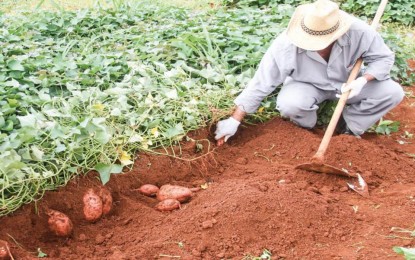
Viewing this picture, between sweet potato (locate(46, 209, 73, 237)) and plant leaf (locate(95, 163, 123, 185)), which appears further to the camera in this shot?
plant leaf (locate(95, 163, 123, 185))

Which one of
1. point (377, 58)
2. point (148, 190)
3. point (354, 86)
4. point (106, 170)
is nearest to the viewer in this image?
point (106, 170)

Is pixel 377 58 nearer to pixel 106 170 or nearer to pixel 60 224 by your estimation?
pixel 106 170

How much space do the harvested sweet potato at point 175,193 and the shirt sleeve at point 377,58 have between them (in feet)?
4.53

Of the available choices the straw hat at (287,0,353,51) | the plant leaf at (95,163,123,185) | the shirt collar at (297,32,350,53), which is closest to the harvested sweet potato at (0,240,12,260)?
the plant leaf at (95,163,123,185)

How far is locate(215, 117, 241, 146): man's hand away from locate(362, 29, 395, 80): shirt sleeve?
88 centimetres

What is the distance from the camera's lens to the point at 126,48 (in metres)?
4.46

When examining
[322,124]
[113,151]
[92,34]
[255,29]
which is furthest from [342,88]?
[92,34]

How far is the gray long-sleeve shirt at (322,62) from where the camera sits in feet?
10.8

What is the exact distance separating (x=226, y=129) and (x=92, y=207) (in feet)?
3.55

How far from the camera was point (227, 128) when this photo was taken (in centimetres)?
343

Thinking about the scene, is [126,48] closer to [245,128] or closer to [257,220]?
[245,128]

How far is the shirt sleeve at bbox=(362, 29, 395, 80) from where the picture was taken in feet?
10.9

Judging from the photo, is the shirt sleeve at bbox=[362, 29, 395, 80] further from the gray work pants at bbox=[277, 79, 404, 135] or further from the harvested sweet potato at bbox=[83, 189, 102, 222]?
the harvested sweet potato at bbox=[83, 189, 102, 222]

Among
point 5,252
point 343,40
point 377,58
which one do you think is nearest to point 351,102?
point 377,58
